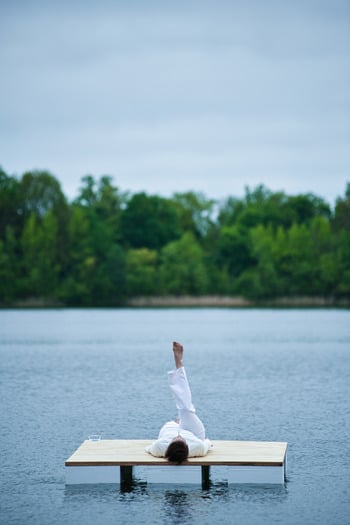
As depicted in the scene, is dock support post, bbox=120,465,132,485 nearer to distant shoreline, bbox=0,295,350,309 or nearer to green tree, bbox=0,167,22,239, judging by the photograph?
distant shoreline, bbox=0,295,350,309

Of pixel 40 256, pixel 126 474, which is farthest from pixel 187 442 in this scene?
pixel 40 256

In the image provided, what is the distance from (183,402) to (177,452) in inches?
32.7

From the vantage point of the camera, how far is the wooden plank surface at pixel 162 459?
15.1m

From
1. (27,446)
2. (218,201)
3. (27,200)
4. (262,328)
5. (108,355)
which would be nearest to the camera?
(27,446)

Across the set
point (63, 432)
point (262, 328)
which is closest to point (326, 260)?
point (262, 328)

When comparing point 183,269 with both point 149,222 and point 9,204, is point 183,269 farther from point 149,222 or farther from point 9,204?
point 9,204

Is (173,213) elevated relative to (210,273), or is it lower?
elevated

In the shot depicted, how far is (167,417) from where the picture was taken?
24.6 m

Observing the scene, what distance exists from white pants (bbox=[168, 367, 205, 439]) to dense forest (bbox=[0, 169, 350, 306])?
338 ft

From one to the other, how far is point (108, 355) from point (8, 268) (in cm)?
7457

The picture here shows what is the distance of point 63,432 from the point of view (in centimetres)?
2203

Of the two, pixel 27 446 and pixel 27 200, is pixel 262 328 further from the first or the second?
pixel 27 200

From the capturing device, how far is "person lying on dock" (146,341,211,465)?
1496 cm

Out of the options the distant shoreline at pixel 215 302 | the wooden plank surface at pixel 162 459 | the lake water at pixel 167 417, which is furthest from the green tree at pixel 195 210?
the wooden plank surface at pixel 162 459
